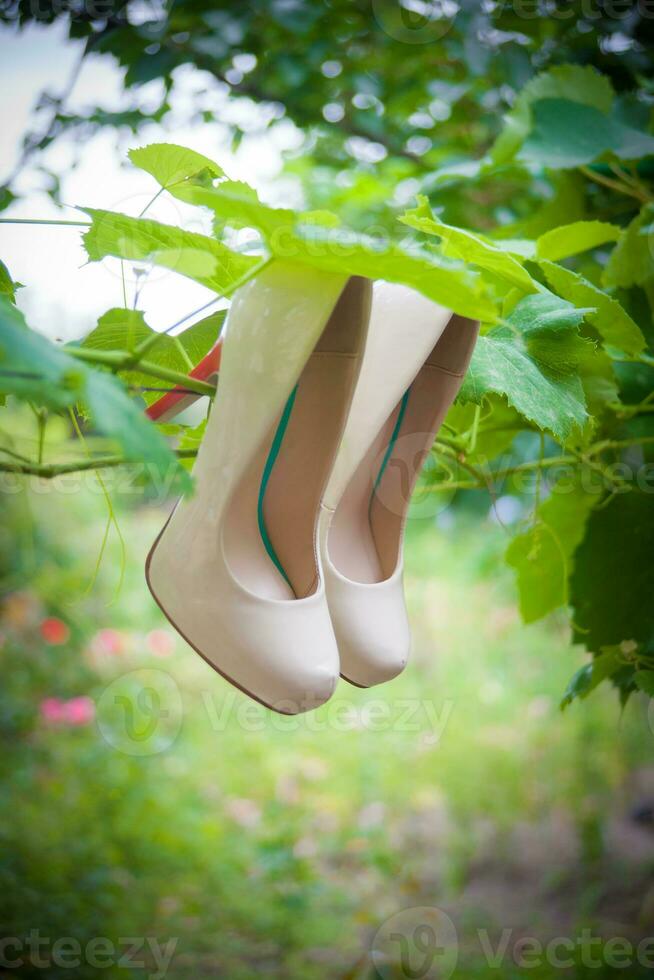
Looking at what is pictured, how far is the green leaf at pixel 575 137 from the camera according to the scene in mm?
764

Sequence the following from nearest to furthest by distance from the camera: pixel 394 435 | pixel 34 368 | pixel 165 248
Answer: pixel 34 368, pixel 165 248, pixel 394 435

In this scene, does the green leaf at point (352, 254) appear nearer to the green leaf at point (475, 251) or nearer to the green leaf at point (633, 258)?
the green leaf at point (475, 251)

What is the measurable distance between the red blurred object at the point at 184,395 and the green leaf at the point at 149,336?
1cm

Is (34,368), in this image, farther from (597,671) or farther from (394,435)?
(597,671)

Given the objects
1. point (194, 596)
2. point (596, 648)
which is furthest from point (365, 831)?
point (194, 596)

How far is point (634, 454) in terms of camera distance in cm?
76

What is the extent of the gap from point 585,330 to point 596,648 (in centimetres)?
30

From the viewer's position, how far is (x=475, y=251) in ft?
1.43

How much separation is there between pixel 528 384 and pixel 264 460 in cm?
17

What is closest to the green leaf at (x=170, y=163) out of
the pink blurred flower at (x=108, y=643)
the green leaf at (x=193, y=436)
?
the green leaf at (x=193, y=436)

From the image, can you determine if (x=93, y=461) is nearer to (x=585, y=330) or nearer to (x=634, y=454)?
→ (x=585, y=330)

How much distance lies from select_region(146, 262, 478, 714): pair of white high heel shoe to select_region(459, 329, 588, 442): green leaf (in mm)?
18

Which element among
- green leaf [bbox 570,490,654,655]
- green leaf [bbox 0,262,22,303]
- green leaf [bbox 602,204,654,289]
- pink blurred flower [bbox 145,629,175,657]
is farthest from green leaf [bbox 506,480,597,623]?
pink blurred flower [bbox 145,629,175,657]

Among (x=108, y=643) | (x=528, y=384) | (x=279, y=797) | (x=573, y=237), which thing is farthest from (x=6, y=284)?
(x=279, y=797)
